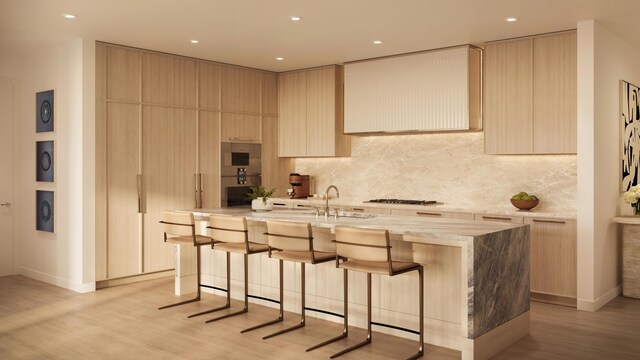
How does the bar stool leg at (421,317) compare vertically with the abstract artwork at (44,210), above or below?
below

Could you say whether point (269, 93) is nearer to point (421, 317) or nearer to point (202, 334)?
point (202, 334)

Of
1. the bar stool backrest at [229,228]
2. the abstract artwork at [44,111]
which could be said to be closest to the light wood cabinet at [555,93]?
the bar stool backrest at [229,228]

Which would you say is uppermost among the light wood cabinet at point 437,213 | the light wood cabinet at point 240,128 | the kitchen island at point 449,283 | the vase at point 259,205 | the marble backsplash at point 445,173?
the light wood cabinet at point 240,128

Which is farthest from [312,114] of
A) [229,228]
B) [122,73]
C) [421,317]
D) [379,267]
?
[421,317]

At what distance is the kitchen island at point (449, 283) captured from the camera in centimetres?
392

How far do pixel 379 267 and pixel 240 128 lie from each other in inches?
174

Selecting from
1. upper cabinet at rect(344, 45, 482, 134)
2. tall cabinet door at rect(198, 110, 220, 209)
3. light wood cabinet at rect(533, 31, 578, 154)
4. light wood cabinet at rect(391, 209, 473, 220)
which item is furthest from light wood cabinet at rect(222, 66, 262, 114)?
light wood cabinet at rect(533, 31, 578, 154)

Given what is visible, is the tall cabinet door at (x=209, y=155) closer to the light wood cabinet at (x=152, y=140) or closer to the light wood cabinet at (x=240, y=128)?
the light wood cabinet at (x=152, y=140)

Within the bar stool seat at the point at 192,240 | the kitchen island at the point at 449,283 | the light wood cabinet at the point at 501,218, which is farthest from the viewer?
the light wood cabinet at the point at 501,218

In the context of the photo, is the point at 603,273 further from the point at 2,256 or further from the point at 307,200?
the point at 2,256

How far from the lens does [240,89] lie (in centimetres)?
797

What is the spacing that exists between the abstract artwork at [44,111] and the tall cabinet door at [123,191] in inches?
31.7

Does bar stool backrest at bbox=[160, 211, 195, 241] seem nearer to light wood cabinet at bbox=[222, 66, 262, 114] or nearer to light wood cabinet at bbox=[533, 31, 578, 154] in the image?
light wood cabinet at bbox=[222, 66, 262, 114]

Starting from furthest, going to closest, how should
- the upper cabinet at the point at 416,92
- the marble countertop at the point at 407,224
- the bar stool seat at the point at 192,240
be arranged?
the upper cabinet at the point at 416,92, the bar stool seat at the point at 192,240, the marble countertop at the point at 407,224
